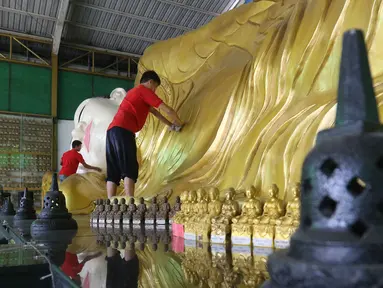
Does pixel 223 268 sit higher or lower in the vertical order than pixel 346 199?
lower

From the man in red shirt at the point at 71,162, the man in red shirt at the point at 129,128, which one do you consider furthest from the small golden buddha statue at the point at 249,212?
the man in red shirt at the point at 71,162

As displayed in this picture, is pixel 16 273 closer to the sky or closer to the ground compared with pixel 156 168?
closer to the ground

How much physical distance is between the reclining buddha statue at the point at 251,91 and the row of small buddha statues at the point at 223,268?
0.37 metres

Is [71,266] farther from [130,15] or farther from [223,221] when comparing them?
[130,15]

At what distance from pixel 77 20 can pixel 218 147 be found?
207 inches

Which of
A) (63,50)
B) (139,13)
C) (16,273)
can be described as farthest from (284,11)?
(63,50)

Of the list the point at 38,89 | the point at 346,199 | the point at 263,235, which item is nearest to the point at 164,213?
the point at 263,235

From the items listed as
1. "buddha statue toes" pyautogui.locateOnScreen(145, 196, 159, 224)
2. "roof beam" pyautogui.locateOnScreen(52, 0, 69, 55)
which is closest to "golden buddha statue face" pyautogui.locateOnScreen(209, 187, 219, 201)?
"buddha statue toes" pyautogui.locateOnScreen(145, 196, 159, 224)

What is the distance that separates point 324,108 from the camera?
4.29 feet

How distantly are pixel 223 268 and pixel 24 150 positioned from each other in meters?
6.58

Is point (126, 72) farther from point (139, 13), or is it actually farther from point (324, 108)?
point (324, 108)

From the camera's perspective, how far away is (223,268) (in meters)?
0.85

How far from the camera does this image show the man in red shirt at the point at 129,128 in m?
2.22

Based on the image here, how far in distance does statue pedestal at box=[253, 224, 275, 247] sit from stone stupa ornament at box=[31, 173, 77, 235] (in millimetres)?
855
